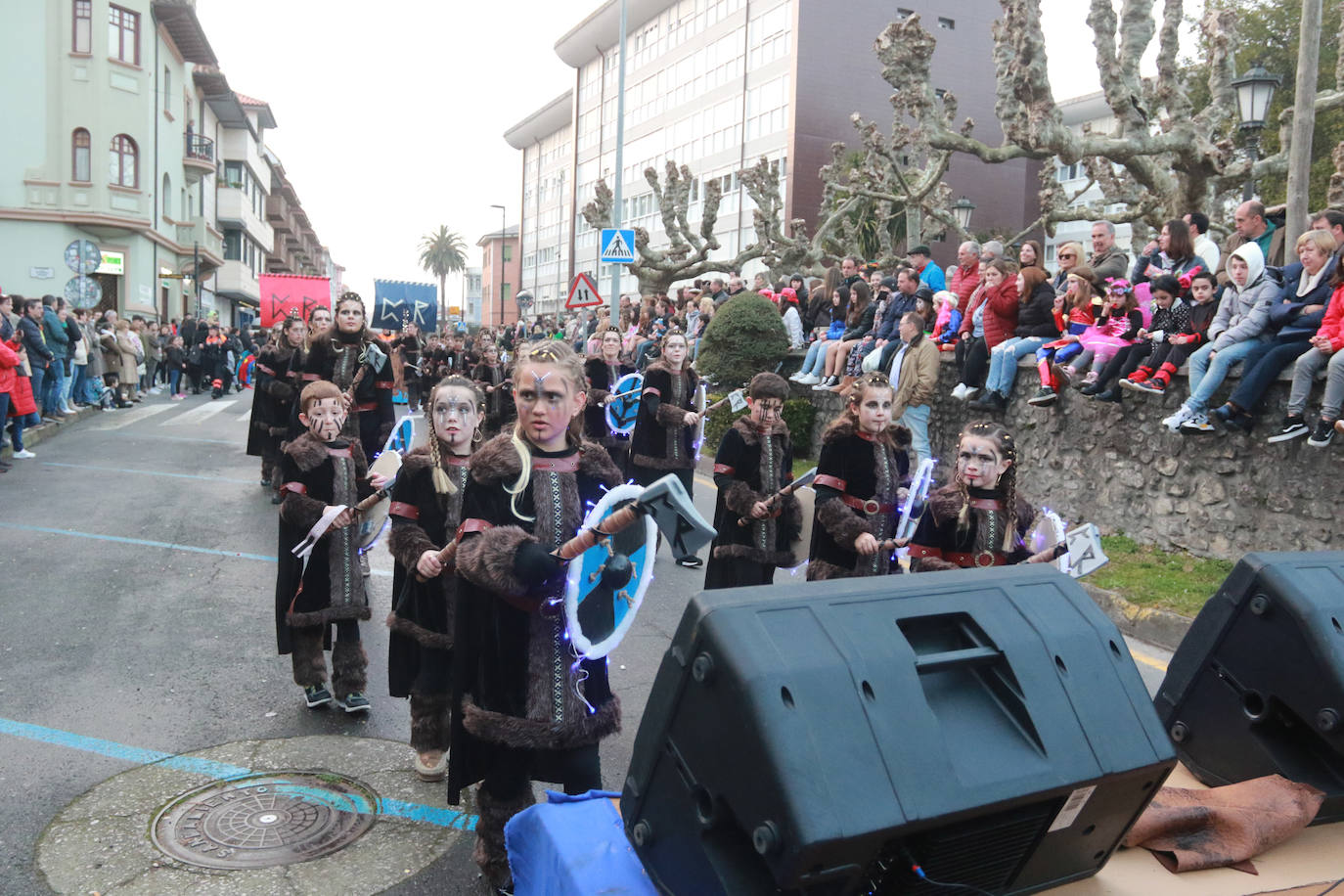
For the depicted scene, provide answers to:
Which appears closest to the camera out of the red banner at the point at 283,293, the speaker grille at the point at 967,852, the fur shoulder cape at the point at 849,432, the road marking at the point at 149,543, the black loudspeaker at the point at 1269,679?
the speaker grille at the point at 967,852

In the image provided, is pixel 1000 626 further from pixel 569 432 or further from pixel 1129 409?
pixel 1129 409

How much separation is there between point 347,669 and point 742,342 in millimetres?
11520

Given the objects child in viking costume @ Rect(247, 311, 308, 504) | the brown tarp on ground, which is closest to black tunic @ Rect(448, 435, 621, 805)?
the brown tarp on ground

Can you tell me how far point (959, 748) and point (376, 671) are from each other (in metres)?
4.43

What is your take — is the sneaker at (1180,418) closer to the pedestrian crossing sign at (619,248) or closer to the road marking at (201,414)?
the pedestrian crossing sign at (619,248)

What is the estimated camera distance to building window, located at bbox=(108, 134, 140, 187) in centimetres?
3441

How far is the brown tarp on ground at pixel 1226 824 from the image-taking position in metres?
2.38

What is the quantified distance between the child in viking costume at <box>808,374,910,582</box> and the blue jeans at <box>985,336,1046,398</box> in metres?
5.83

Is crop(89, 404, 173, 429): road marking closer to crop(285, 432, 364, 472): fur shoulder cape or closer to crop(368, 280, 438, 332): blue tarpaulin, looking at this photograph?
crop(368, 280, 438, 332): blue tarpaulin

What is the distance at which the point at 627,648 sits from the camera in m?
6.25

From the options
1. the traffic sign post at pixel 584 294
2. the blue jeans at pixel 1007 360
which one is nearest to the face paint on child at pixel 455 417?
the blue jeans at pixel 1007 360

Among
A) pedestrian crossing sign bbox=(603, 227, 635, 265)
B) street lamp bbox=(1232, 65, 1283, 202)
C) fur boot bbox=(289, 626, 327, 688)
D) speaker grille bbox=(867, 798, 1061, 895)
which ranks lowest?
fur boot bbox=(289, 626, 327, 688)

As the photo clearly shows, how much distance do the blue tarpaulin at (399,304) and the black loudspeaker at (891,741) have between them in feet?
75.4

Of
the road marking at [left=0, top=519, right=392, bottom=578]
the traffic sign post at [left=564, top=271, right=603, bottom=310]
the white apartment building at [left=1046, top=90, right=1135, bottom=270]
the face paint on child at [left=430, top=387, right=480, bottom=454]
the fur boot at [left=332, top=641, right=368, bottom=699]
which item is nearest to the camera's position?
the face paint on child at [left=430, top=387, right=480, bottom=454]
